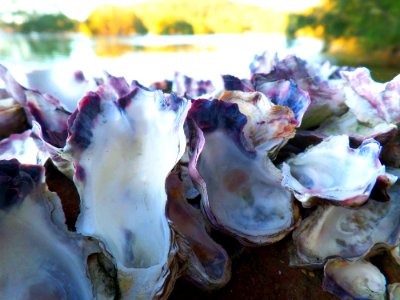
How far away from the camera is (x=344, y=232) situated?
341mm

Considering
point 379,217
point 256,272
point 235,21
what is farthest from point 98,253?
point 235,21

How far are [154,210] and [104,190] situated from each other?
5 centimetres

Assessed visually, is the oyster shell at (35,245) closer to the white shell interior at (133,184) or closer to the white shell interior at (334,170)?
the white shell interior at (133,184)

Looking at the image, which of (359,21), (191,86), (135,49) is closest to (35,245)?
(191,86)

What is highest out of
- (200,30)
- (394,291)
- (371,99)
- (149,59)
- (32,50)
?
(371,99)

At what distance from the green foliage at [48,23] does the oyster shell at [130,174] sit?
8399mm

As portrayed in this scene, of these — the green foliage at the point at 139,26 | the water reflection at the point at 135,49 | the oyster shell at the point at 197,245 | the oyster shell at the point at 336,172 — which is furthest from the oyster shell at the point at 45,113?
the green foliage at the point at 139,26

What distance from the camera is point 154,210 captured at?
1.03 ft

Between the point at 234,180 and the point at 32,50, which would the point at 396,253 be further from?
the point at 32,50

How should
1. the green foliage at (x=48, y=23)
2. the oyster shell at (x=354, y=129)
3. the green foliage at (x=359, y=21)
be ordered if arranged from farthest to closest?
the green foliage at (x=48, y=23)
the green foliage at (x=359, y=21)
the oyster shell at (x=354, y=129)

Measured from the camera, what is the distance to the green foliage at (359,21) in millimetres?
3533

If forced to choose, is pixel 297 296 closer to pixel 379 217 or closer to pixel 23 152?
pixel 379 217

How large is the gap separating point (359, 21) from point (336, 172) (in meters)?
3.96

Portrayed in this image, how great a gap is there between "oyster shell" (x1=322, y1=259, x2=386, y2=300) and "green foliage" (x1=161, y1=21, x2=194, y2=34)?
870 cm
